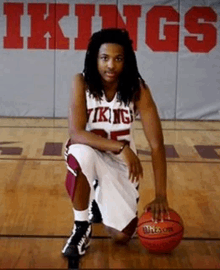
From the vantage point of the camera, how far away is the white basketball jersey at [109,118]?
128 inches

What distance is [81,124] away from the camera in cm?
316

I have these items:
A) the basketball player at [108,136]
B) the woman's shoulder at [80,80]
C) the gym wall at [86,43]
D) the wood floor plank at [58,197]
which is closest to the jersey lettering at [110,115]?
the basketball player at [108,136]

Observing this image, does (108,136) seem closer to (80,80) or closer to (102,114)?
(102,114)

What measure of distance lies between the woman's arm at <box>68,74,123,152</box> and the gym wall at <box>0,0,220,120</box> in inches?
229

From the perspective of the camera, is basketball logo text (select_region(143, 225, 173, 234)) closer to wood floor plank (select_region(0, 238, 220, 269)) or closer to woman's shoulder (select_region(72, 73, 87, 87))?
wood floor plank (select_region(0, 238, 220, 269))

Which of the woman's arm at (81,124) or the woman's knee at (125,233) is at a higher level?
the woman's arm at (81,124)

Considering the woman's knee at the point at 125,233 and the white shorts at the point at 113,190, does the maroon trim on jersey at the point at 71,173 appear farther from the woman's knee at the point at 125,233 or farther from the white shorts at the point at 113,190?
the woman's knee at the point at 125,233

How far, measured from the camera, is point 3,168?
5344 millimetres

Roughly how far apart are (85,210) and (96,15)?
20.1 ft

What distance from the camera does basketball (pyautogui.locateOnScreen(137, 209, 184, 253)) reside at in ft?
10.0

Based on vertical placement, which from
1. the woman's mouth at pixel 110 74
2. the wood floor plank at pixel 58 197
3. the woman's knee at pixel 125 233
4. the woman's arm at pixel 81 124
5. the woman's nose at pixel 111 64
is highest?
the woman's nose at pixel 111 64

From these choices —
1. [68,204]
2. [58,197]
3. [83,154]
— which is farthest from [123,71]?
[58,197]

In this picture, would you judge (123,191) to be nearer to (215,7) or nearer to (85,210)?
(85,210)

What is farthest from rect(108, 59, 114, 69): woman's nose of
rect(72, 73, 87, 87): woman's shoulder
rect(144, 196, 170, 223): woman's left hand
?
rect(144, 196, 170, 223): woman's left hand
